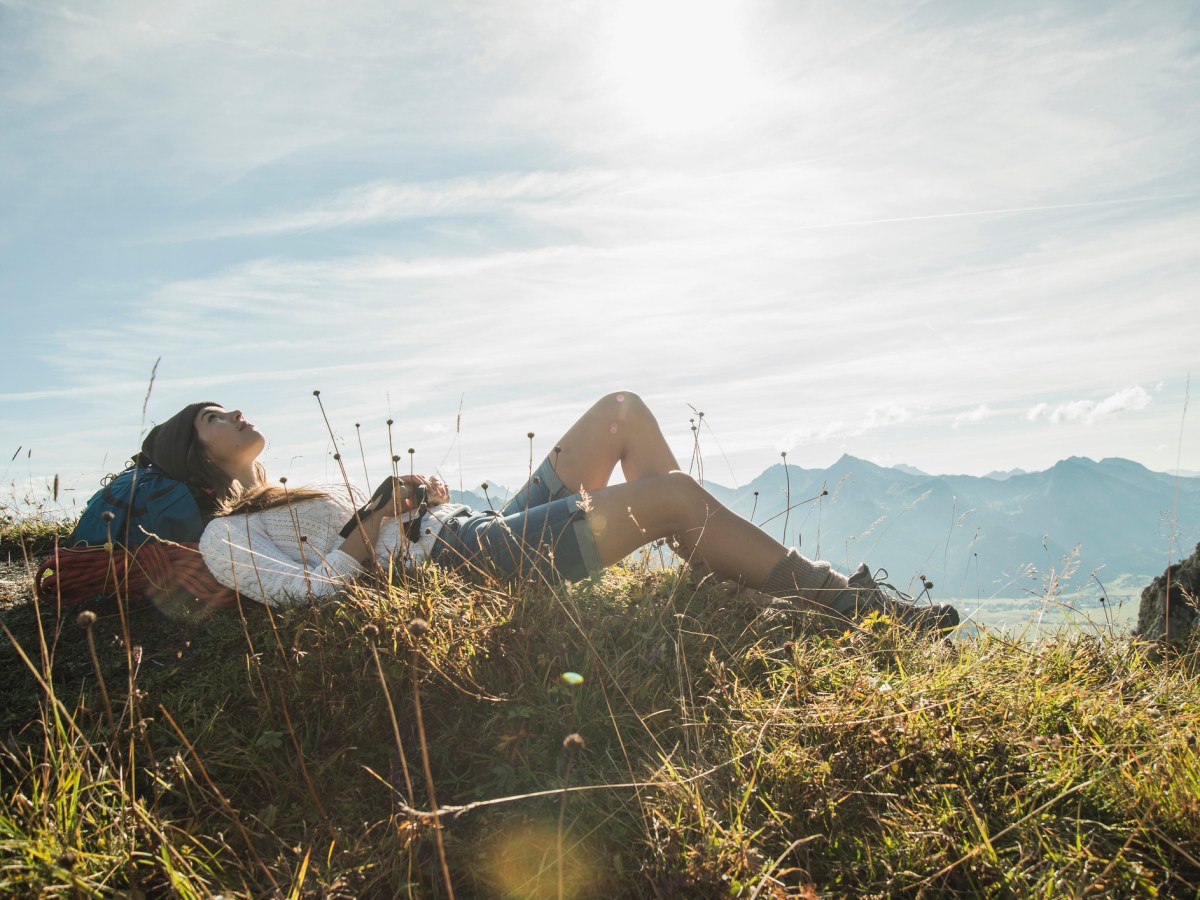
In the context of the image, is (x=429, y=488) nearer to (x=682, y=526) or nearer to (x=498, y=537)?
(x=498, y=537)

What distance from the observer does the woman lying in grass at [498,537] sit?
11.5ft

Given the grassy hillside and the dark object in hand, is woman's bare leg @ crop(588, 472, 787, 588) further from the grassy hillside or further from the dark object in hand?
the dark object in hand

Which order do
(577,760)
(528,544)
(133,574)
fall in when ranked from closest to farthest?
(577,760) < (133,574) < (528,544)

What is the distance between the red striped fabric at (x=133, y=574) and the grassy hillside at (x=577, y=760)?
0.19m

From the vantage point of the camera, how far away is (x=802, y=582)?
377 centimetres

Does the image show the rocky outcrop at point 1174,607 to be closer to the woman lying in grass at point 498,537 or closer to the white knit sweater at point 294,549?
the woman lying in grass at point 498,537

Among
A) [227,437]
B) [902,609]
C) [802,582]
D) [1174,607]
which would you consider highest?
[227,437]

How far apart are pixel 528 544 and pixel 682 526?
35.0 inches

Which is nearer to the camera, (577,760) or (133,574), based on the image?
(577,760)

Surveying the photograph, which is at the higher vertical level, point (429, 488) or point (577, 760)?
point (429, 488)

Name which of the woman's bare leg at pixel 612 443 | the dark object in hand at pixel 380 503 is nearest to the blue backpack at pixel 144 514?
the dark object in hand at pixel 380 503

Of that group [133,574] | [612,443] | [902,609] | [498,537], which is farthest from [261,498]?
[902,609]

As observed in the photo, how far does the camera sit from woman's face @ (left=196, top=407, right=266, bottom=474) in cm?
420

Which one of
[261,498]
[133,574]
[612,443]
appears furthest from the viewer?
[612,443]
